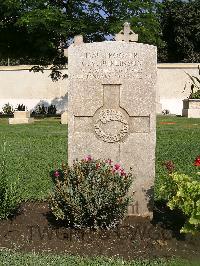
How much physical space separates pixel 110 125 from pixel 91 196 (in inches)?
41.8

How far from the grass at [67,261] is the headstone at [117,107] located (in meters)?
1.54

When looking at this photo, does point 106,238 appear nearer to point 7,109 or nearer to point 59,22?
point 59,22

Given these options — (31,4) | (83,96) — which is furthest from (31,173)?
(31,4)

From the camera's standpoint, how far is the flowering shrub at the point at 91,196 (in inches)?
209

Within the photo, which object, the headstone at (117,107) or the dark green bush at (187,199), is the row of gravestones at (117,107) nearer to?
the headstone at (117,107)

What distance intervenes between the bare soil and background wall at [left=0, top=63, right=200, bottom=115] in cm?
2766

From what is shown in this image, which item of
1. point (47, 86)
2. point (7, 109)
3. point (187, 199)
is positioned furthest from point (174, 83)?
point (187, 199)

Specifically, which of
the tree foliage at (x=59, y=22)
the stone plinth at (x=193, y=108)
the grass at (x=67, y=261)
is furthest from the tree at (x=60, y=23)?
the grass at (x=67, y=261)

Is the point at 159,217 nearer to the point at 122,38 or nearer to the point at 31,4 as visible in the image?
the point at 122,38

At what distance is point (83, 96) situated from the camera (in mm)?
5984

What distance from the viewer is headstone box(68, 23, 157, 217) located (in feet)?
19.4

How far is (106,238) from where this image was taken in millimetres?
5320

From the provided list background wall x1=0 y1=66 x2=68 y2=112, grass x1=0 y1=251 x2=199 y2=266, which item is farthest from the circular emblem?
background wall x1=0 y1=66 x2=68 y2=112

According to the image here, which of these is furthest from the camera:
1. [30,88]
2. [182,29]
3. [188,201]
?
[182,29]
